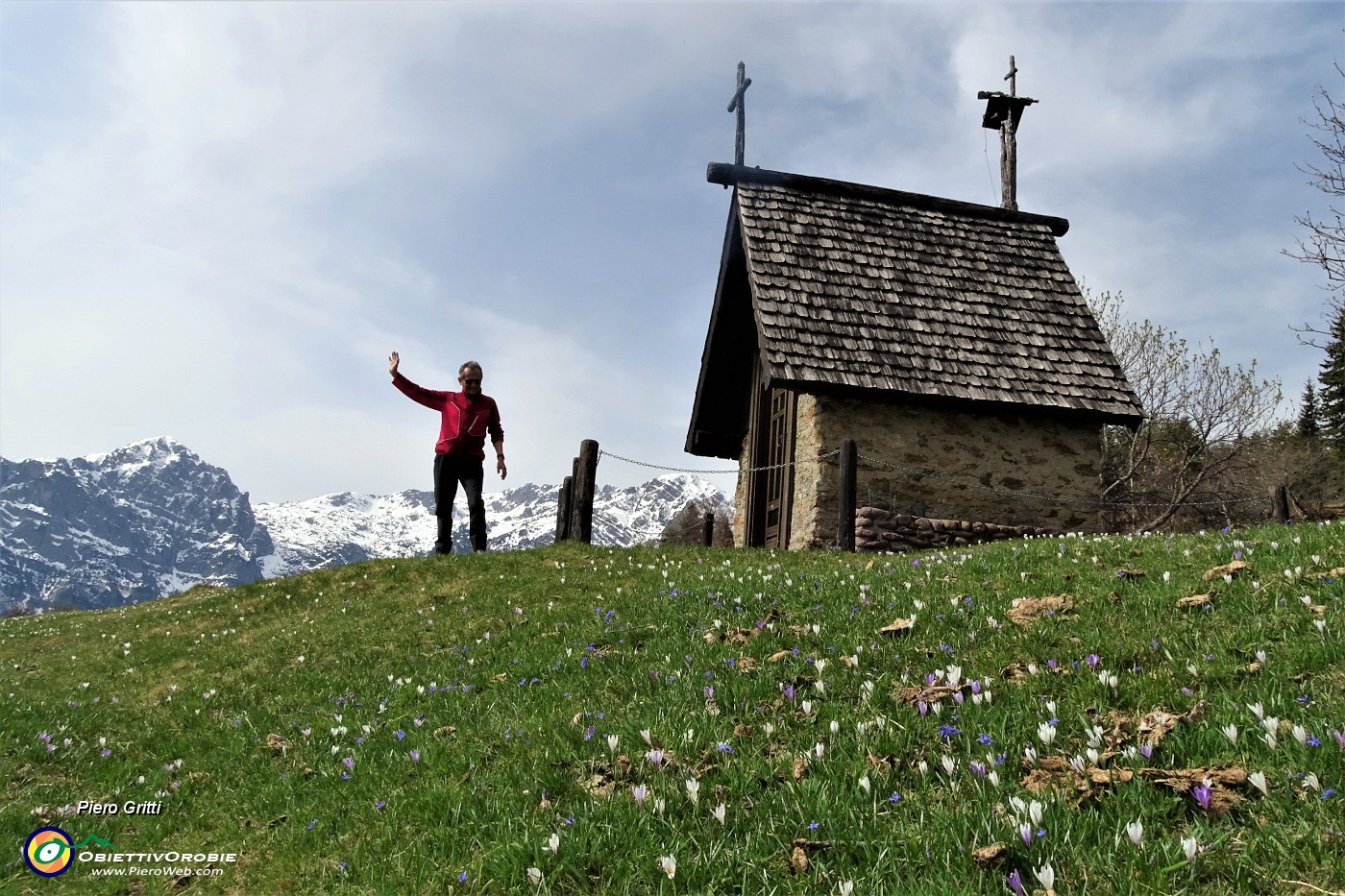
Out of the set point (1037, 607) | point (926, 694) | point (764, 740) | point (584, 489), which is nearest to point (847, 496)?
point (584, 489)

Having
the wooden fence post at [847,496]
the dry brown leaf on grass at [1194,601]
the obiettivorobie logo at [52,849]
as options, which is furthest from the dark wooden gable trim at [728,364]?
the obiettivorobie logo at [52,849]

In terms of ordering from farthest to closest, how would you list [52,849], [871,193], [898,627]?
[871,193] → [898,627] → [52,849]

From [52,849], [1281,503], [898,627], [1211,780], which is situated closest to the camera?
[1211,780]

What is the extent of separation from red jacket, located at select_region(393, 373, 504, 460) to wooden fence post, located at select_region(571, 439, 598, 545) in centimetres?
183

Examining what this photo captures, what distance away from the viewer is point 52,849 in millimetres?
4766

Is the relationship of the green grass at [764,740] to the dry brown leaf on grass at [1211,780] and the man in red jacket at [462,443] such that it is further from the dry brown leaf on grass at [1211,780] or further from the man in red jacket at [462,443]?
the man in red jacket at [462,443]

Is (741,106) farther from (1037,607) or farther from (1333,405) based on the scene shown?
(1333,405)

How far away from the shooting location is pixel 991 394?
14555 mm

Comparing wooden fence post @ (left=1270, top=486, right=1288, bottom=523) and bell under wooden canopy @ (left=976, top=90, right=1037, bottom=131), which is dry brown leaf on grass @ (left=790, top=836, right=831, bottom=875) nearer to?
wooden fence post @ (left=1270, top=486, right=1288, bottom=523)

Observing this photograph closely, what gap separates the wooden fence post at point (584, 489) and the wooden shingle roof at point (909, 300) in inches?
142

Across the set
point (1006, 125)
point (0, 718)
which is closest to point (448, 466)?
point (0, 718)

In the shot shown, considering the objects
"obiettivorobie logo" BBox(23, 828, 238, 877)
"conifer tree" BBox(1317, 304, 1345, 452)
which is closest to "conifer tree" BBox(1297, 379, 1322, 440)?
"conifer tree" BBox(1317, 304, 1345, 452)

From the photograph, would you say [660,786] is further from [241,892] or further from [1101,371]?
[1101,371]

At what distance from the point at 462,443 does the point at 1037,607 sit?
956 cm
